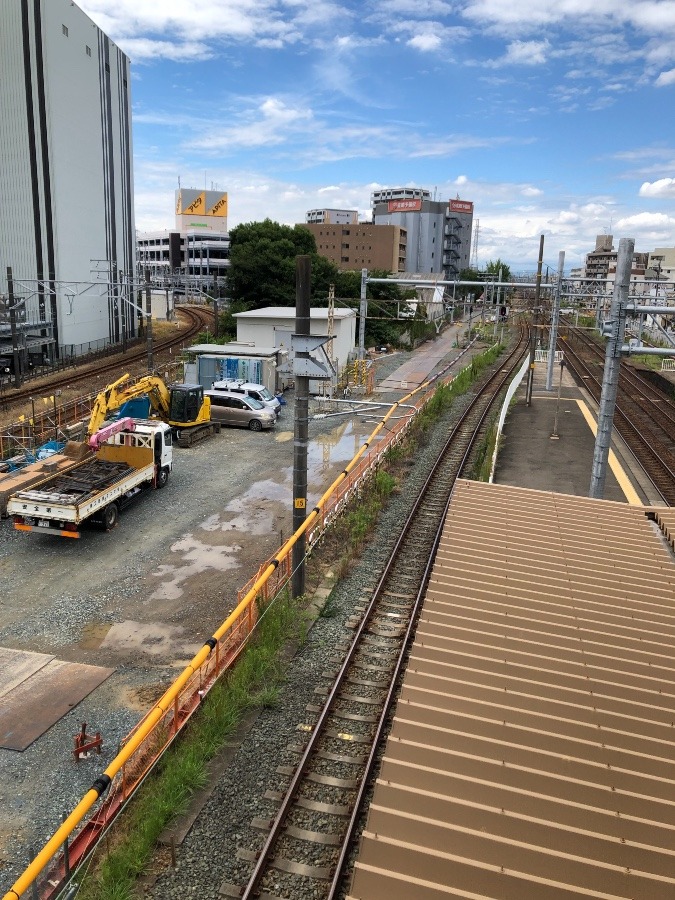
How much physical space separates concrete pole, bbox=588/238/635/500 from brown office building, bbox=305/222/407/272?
3849 inches

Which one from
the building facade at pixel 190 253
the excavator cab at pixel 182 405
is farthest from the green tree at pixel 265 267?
the excavator cab at pixel 182 405

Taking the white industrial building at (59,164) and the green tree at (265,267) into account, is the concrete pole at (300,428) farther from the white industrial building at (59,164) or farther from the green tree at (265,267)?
the green tree at (265,267)

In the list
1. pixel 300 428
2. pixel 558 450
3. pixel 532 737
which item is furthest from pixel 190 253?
pixel 532 737

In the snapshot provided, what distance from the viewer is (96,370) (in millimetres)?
36469

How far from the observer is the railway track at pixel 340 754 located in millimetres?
6414

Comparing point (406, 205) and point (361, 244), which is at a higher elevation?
point (406, 205)

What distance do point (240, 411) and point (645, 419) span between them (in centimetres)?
1741

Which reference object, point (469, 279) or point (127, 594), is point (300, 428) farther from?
point (469, 279)

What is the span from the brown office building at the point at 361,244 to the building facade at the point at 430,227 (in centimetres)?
1719

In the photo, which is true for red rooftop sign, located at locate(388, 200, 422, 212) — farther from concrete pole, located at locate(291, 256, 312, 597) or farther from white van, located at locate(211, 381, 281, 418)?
concrete pole, located at locate(291, 256, 312, 597)

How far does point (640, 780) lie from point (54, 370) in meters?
36.1

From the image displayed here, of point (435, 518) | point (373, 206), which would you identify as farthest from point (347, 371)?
point (373, 206)

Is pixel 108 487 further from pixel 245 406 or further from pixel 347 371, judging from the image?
pixel 347 371

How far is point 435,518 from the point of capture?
1652cm
